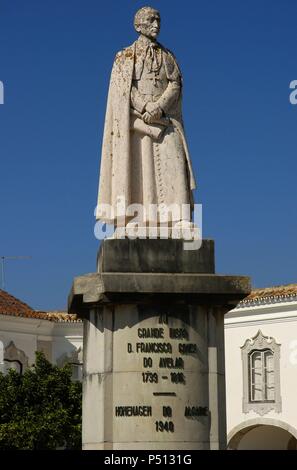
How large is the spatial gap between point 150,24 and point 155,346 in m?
3.49

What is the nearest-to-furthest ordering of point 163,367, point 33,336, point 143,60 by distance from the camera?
point 163,367 → point 143,60 → point 33,336

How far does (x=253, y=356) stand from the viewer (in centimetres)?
3347

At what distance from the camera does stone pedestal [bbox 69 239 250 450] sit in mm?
9773

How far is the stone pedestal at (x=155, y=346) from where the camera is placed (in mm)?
9773

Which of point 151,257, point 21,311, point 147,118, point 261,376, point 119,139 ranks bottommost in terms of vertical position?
point 151,257

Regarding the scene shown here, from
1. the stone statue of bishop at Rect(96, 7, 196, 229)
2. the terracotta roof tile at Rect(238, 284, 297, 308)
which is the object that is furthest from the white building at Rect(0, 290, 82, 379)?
the stone statue of bishop at Rect(96, 7, 196, 229)

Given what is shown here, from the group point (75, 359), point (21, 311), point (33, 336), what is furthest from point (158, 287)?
point (75, 359)

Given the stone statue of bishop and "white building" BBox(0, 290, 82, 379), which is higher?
"white building" BBox(0, 290, 82, 379)

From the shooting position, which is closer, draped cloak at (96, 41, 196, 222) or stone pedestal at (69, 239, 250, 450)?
stone pedestal at (69, 239, 250, 450)

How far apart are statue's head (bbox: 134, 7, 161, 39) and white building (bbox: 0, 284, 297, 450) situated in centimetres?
2224

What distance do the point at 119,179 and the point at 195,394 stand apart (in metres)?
2.35

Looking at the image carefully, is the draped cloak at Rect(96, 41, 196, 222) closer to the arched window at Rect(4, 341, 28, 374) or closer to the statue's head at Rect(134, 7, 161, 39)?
the statue's head at Rect(134, 7, 161, 39)

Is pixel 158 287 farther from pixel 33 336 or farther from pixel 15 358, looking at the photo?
pixel 33 336

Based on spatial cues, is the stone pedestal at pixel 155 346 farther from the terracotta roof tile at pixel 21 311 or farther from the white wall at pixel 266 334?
the terracotta roof tile at pixel 21 311
